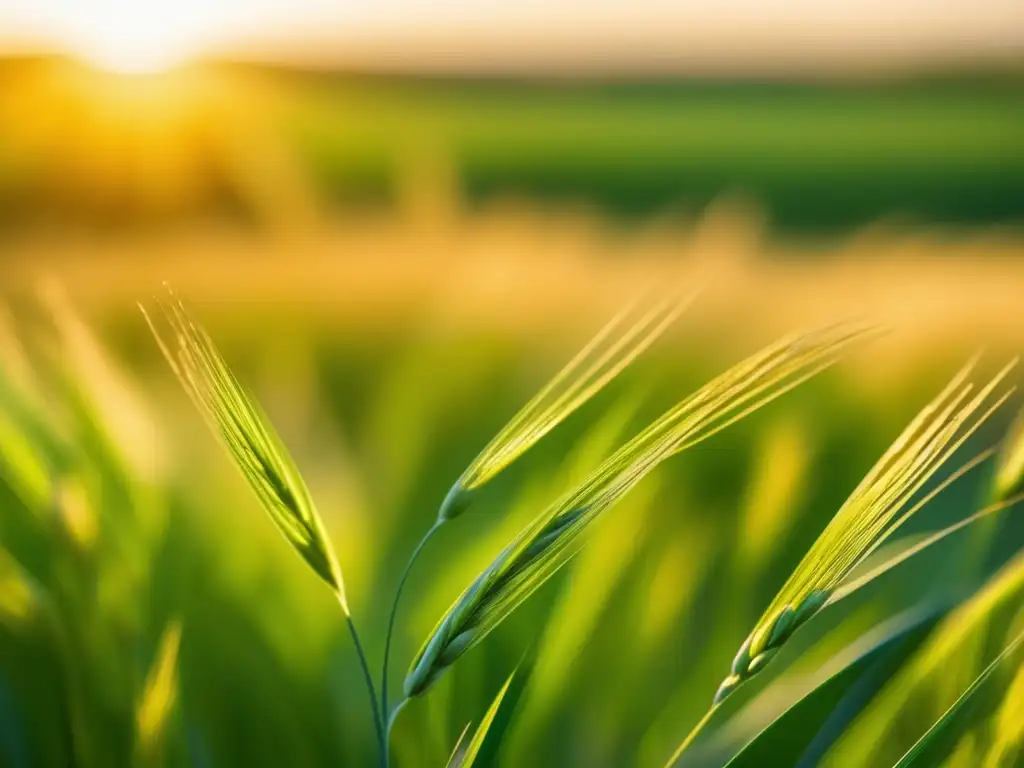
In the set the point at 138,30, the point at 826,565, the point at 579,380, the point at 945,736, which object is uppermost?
the point at 138,30

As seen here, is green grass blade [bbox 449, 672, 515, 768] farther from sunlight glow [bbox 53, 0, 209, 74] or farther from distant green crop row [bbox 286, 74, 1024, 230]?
sunlight glow [bbox 53, 0, 209, 74]

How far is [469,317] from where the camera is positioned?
1.80 ft

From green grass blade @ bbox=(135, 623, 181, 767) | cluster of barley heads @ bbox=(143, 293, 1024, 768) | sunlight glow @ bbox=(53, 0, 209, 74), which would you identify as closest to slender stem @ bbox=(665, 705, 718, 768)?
cluster of barley heads @ bbox=(143, 293, 1024, 768)

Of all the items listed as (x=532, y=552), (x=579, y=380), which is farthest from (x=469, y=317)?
(x=532, y=552)

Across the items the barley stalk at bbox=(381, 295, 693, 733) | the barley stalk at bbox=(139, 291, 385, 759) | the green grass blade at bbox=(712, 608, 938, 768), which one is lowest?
the green grass blade at bbox=(712, 608, 938, 768)

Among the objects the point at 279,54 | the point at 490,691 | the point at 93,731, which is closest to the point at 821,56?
the point at 279,54

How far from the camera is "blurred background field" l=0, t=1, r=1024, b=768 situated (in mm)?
524

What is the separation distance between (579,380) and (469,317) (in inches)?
3.5

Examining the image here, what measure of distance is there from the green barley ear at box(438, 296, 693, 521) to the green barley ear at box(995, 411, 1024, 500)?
0.20 metres

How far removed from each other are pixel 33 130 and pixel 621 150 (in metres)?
0.35

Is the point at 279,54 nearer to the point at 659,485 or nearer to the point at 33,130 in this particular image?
the point at 33,130

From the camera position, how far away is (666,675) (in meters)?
0.54

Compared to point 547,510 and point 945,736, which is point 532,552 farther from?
point 945,736

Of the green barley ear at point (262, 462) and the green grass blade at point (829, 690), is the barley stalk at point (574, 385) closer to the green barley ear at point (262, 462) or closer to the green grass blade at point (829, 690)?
the green barley ear at point (262, 462)
